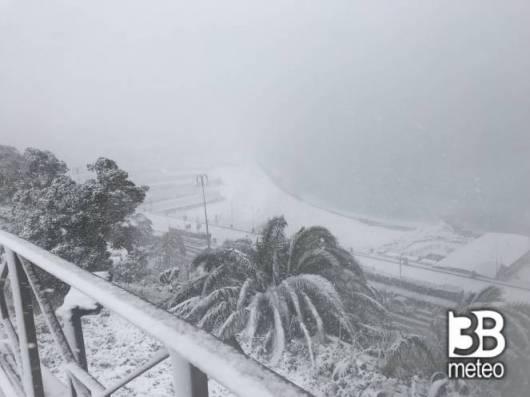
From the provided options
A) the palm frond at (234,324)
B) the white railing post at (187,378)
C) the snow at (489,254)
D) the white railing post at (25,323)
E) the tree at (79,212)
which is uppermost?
the white railing post at (187,378)

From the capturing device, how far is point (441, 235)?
18.3 meters

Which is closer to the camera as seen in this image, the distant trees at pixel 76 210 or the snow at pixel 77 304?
the snow at pixel 77 304

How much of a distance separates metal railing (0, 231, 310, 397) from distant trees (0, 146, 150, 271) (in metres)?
4.76

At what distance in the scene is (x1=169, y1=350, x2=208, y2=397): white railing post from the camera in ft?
1.72

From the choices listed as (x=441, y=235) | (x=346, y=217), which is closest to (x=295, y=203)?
(x=346, y=217)

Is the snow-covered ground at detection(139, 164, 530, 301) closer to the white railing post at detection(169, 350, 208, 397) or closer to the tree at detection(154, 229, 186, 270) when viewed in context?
the tree at detection(154, 229, 186, 270)

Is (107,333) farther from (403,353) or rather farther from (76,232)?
(403,353)

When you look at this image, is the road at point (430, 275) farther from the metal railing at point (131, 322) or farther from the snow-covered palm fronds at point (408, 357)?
the metal railing at point (131, 322)

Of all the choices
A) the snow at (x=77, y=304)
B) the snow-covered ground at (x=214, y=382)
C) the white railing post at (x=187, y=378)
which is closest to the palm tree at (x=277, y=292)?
the snow-covered ground at (x=214, y=382)

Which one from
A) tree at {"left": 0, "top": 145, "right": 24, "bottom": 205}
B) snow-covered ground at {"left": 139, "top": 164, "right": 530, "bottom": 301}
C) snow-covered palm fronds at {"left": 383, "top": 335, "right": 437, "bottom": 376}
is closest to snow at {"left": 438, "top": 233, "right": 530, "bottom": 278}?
snow-covered ground at {"left": 139, "top": 164, "right": 530, "bottom": 301}

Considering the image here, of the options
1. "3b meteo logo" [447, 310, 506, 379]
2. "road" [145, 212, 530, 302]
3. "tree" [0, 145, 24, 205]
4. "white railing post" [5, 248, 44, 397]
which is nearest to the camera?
"white railing post" [5, 248, 44, 397]

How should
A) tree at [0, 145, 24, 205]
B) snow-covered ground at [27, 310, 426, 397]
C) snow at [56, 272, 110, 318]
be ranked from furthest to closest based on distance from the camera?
tree at [0, 145, 24, 205], snow-covered ground at [27, 310, 426, 397], snow at [56, 272, 110, 318]

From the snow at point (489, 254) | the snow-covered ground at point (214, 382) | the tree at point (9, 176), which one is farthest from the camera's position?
the snow at point (489, 254)

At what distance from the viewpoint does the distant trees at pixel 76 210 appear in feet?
18.8
